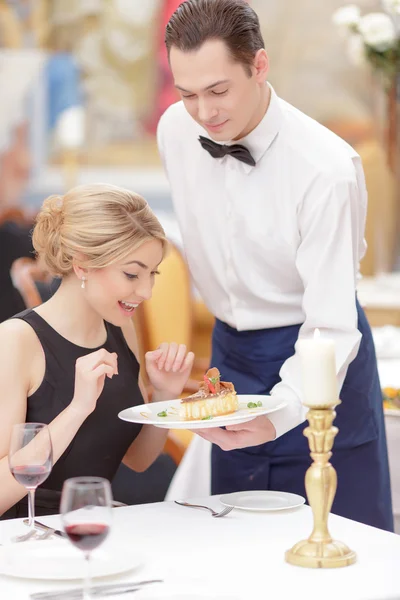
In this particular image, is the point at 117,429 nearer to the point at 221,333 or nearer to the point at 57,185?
the point at 221,333

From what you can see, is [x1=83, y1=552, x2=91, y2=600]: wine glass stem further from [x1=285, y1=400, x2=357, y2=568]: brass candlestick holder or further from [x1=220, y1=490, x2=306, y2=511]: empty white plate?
[x1=220, y1=490, x2=306, y2=511]: empty white plate

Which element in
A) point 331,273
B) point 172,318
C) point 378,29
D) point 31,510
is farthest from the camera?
point 378,29

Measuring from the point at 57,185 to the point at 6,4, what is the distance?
1244 mm

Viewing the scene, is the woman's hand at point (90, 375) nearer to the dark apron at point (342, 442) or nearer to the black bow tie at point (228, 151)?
the dark apron at point (342, 442)

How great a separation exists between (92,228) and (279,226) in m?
0.43

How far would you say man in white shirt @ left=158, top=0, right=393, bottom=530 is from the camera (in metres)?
2.16

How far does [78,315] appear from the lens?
93.0 inches

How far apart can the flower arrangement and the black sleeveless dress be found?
299 cm

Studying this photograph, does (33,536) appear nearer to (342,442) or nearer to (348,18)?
(342,442)

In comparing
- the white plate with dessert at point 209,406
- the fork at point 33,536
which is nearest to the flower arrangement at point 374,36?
the white plate with dessert at point 209,406

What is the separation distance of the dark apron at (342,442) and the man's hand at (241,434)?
0.31m

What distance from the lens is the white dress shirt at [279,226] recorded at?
7.32ft

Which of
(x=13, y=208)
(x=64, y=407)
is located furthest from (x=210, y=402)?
(x=13, y=208)

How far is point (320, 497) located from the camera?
5.29 ft
